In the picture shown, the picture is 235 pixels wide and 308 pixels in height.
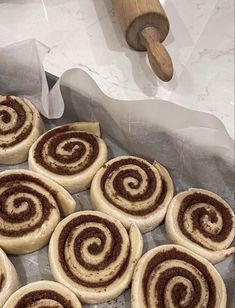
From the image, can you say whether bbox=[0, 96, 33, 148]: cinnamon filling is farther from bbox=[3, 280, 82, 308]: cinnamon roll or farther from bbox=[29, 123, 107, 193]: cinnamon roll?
bbox=[3, 280, 82, 308]: cinnamon roll

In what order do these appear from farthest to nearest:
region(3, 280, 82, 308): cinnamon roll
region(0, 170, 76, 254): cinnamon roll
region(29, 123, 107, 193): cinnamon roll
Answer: region(29, 123, 107, 193): cinnamon roll → region(0, 170, 76, 254): cinnamon roll → region(3, 280, 82, 308): cinnamon roll

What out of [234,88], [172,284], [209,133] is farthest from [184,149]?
[172,284]

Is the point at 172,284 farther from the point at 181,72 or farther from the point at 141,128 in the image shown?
the point at 181,72

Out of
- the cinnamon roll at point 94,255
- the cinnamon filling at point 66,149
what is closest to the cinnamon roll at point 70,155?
the cinnamon filling at point 66,149

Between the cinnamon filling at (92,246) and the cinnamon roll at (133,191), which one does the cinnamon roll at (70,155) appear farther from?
the cinnamon filling at (92,246)

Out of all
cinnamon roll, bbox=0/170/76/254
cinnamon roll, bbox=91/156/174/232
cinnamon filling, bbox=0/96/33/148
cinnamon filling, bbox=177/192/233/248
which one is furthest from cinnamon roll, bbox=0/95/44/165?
cinnamon filling, bbox=177/192/233/248

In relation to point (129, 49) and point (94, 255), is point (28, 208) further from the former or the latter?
point (129, 49)
